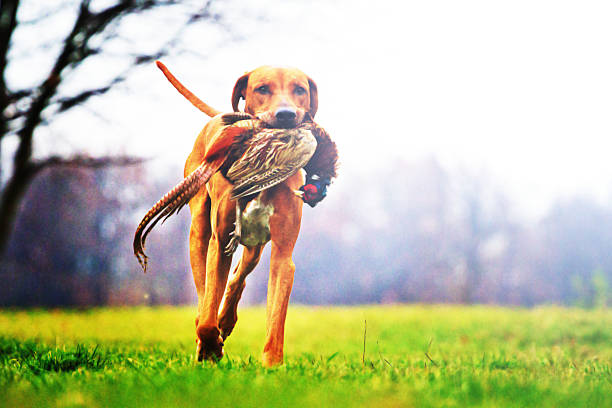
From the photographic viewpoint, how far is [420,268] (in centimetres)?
1627

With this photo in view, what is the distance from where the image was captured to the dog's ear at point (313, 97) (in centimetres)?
370

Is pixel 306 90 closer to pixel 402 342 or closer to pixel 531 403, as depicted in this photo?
pixel 531 403

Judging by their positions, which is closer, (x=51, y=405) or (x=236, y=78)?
(x=51, y=405)

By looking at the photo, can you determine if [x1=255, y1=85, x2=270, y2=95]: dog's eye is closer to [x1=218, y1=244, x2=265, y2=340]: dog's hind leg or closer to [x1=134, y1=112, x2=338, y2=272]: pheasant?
[x1=134, y1=112, x2=338, y2=272]: pheasant

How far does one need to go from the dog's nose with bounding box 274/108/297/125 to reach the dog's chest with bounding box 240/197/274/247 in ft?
1.71

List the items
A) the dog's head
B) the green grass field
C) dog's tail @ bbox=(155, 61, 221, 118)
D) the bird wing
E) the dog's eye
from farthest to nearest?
dog's tail @ bbox=(155, 61, 221, 118) < the dog's eye < the dog's head < the bird wing < the green grass field

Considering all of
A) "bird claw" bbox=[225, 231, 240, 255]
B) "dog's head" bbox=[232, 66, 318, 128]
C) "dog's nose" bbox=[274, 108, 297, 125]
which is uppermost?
"dog's head" bbox=[232, 66, 318, 128]

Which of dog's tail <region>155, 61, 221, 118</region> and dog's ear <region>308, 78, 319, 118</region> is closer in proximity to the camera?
dog's ear <region>308, 78, 319, 118</region>

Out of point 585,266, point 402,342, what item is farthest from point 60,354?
point 585,266

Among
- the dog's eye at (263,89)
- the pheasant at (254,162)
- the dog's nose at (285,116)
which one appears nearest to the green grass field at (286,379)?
the pheasant at (254,162)

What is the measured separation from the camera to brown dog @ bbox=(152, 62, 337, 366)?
3.38m

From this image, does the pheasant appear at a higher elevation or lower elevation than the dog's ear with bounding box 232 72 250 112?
lower

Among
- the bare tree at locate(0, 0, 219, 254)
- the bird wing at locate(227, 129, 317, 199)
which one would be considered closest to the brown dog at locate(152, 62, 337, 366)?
the bird wing at locate(227, 129, 317, 199)

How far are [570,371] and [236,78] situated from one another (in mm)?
3121
